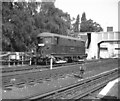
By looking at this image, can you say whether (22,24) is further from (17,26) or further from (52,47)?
(52,47)

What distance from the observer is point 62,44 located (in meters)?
26.6

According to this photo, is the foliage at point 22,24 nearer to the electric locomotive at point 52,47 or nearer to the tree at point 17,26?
the tree at point 17,26

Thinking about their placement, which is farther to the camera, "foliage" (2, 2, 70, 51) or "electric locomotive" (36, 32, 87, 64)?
"foliage" (2, 2, 70, 51)

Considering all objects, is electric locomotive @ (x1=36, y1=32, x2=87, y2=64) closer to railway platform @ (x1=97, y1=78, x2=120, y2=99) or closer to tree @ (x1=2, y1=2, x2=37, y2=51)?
tree @ (x1=2, y1=2, x2=37, y2=51)

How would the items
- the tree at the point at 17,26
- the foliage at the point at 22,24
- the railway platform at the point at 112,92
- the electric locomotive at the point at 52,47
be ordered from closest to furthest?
the railway platform at the point at 112,92
the electric locomotive at the point at 52,47
the tree at the point at 17,26
the foliage at the point at 22,24

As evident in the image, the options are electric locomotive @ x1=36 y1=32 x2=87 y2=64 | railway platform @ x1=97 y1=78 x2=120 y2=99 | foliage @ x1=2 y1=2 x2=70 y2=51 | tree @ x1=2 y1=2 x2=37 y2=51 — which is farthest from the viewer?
foliage @ x1=2 y1=2 x2=70 y2=51

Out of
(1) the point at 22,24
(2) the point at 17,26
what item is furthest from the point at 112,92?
(2) the point at 17,26

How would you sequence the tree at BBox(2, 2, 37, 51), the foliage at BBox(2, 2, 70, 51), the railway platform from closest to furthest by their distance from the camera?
1. the railway platform
2. the tree at BBox(2, 2, 37, 51)
3. the foliage at BBox(2, 2, 70, 51)

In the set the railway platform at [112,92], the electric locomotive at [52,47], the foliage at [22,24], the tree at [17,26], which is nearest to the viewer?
the railway platform at [112,92]

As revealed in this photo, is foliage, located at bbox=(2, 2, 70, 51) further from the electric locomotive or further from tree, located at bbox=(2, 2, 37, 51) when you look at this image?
the electric locomotive

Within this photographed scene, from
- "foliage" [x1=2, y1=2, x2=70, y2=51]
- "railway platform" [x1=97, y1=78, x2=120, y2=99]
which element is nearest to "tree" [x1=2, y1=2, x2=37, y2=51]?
"foliage" [x1=2, y1=2, x2=70, y2=51]

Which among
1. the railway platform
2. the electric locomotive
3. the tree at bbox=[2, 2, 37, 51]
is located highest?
the tree at bbox=[2, 2, 37, 51]

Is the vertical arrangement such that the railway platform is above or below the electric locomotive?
below

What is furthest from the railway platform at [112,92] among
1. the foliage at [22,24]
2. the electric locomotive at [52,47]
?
the foliage at [22,24]
